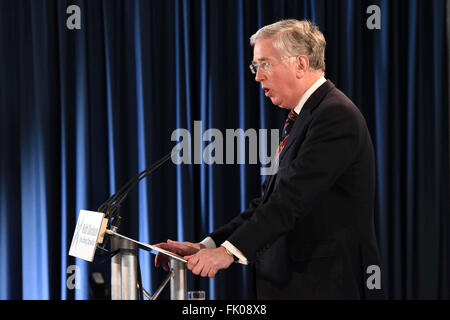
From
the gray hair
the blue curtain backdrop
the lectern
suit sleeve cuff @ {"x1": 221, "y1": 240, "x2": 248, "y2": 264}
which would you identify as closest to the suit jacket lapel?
the gray hair

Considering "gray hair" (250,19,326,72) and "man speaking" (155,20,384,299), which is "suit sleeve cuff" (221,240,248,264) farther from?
"gray hair" (250,19,326,72)

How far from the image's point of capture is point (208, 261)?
1.45 m

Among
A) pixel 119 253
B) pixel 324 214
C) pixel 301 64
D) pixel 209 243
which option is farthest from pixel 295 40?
pixel 119 253

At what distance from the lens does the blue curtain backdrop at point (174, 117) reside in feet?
9.78

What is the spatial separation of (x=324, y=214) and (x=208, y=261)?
362 mm

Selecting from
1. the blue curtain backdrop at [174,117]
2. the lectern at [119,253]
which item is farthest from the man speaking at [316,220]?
the blue curtain backdrop at [174,117]

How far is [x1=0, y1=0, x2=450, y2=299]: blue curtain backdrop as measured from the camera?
2.98m

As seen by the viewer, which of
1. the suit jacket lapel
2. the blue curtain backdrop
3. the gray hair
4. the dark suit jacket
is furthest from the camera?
the blue curtain backdrop

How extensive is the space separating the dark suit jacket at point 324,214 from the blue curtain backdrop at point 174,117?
143cm

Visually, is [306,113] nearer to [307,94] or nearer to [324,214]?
[307,94]

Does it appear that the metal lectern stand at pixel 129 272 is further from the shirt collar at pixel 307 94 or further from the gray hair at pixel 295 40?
the gray hair at pixel 295 40

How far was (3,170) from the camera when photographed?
2.97 m

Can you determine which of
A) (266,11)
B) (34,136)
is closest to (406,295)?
(266,11)
